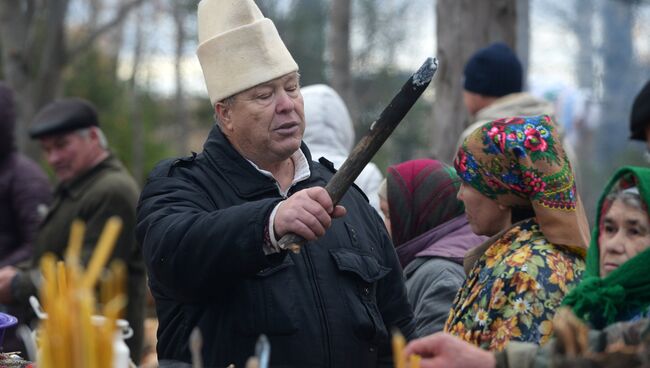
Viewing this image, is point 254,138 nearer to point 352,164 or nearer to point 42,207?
point 352,164

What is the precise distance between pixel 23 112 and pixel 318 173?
6286mm

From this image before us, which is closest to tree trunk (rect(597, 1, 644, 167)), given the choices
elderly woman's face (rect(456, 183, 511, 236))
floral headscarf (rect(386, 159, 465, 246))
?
floral headscarf (rect(386, 159, 465, 246))

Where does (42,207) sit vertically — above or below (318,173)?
below

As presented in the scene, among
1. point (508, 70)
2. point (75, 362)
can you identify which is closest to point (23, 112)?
point (508, 70)

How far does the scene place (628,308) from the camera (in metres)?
3.01

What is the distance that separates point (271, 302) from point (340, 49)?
619 cm

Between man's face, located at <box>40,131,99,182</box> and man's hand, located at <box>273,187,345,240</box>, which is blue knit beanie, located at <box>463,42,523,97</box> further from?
man's hand, located at <box>273,187,345,240</box>

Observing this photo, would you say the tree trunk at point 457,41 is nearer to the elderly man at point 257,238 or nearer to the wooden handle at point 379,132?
the elderly man at point 257,238

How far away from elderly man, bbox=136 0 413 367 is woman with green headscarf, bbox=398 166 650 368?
2.24 ft

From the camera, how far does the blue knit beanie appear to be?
640 centimetres

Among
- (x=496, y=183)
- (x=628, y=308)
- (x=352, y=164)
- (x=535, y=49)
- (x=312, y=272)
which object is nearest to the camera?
(x=628, y=308)

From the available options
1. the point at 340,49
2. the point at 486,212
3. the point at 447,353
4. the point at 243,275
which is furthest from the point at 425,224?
the point at 340,49

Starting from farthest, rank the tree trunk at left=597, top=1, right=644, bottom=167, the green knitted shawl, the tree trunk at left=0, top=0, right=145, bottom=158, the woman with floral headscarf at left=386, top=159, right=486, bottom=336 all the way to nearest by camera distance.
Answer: the tree trunk at left=597, top=1, right=644, bottom=167
the tree trunk at left=0, top=0, right=145, bottom=158
the woman with floral headscarf at left=386, top=159, right=486, bottom=336
the green knitted shawl

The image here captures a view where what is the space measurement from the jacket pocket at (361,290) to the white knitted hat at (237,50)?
2.06 feet
